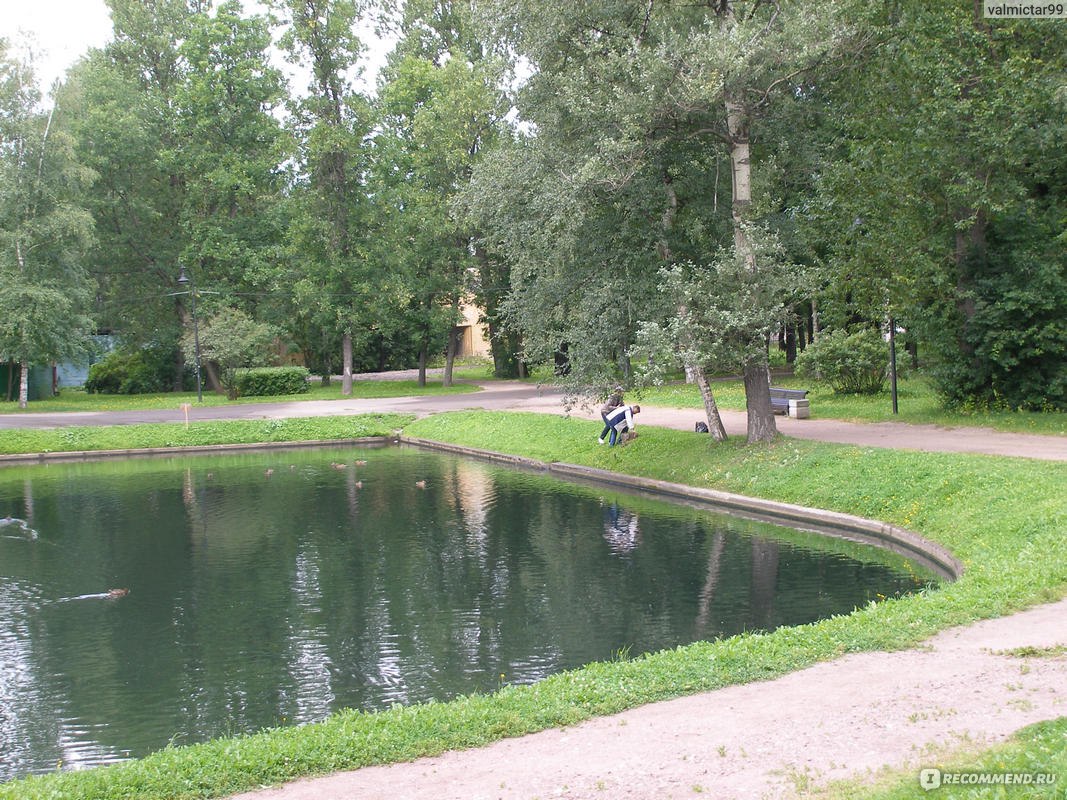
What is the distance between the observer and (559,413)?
3092 cm

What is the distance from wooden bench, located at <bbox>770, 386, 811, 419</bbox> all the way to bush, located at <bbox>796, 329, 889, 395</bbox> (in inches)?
141

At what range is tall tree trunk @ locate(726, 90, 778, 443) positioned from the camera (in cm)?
1822

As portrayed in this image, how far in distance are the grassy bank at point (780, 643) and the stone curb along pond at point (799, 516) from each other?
23 centimetres

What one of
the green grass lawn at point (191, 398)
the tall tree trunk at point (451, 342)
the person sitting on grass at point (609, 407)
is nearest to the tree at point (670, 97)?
the person sitting on grass at point (609, 407)

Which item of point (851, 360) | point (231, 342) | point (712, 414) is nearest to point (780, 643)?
point (712, 414)

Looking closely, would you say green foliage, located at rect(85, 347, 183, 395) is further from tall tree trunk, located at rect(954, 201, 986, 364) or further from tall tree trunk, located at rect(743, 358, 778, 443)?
tall tree trunk, located at rect(954, 201, 986, 364)

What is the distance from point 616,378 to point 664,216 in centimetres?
346

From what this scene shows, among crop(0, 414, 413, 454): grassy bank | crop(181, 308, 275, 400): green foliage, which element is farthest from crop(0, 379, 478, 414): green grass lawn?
crop(0, 414, 413, 454): grassy bank

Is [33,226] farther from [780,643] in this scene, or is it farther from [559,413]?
[780,643]

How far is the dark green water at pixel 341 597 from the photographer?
905 cm

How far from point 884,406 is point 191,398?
30.8 meters

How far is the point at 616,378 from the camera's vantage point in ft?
65.3

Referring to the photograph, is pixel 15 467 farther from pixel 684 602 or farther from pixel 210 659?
pixel 684 602

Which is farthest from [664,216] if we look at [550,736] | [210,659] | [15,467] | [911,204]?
[15,467]
